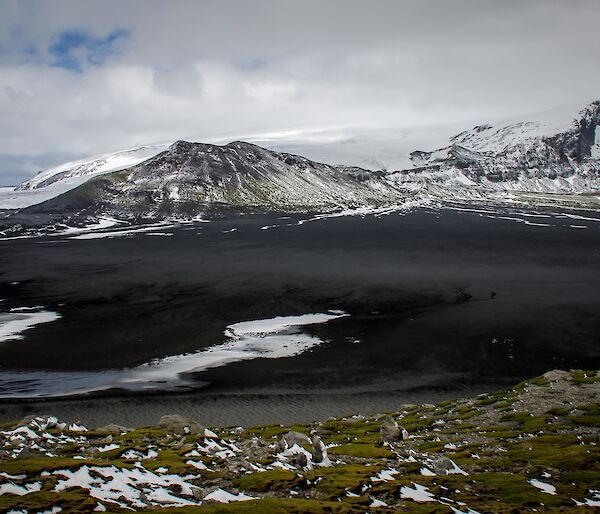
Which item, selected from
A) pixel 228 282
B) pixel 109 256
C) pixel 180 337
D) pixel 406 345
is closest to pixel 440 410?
pixel 406 345

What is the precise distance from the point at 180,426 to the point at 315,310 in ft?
157

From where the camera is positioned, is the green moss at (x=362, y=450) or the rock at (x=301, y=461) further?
the green moss at (x=362, y=450)

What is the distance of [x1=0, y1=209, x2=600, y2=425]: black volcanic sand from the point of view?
155ft

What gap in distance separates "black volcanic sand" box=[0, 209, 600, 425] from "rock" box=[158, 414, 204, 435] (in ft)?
32.4

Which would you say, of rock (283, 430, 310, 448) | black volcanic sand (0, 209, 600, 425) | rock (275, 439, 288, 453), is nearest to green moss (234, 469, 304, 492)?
rock (275, 439, 288, 453)

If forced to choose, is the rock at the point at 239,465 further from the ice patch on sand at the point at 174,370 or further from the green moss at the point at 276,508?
the ice patch on sand at the point at 174,370

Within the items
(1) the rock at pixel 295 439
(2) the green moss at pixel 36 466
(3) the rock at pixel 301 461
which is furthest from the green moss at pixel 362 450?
(2) the green moss at pixel 36 466

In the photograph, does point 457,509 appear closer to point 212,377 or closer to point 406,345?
point 212,377

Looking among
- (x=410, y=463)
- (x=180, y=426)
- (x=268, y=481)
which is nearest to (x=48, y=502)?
(x=268, y=481)

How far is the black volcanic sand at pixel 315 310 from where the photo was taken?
47.2 m

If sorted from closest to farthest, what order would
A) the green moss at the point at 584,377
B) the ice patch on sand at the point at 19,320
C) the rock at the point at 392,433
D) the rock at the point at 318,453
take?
1. the rock at the point at 318,453
2. the rock at the point at 392,433
3. the green moss at the point at 584,377
4. the ice patch on sand at the point at 19,320

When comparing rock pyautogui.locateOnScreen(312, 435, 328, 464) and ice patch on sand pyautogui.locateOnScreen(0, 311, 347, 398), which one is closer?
rock pyautogui.locateOnScreen(312, 435, 328, 464)

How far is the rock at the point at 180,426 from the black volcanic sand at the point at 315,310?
986 centimetres

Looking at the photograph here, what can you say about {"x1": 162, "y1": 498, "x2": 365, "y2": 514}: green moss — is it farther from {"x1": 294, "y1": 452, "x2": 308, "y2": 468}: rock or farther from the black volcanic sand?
the black volcanic sand
